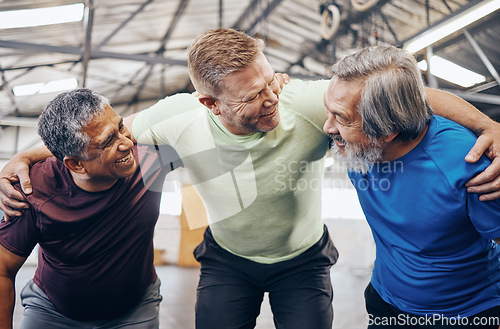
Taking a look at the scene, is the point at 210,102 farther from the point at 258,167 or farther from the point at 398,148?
the point at 398,148

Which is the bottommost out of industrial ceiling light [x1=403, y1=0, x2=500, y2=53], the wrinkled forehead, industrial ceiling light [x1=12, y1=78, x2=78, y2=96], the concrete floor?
the concrete floor

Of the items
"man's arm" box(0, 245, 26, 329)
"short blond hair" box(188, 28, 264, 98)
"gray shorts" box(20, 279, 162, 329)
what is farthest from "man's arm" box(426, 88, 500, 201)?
"man's arm" box(0, 245, 26, 329)

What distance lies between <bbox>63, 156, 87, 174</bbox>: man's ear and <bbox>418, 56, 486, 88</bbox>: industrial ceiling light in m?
6.50

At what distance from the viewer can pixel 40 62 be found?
7.02 m

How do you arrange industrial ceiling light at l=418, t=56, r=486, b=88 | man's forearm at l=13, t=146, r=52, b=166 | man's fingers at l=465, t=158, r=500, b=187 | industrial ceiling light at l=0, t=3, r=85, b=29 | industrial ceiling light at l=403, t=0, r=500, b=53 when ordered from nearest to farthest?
man's fingers at l=465, t=158, r=500, b=187, man's forearm at l=13, t=146, r=52, b=166, industrial ceiling light at l=403, t=0, r=500, b=53, industrial ceiling light at l=0, t=3, r=85, b=29, industrial ceiling light at l=418, t=56, r=486, b=88

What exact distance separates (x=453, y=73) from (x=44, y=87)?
7.11 meters

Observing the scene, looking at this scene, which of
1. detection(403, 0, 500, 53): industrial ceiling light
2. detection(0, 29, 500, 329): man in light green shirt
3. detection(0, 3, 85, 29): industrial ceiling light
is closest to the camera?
detection(0, 29, 500, 329): man in light green shirt

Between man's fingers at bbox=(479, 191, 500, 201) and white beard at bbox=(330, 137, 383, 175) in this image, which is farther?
white beard at bbox=(330, 137, 383, 175)

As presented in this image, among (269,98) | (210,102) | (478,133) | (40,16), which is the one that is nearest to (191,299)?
(40,16)

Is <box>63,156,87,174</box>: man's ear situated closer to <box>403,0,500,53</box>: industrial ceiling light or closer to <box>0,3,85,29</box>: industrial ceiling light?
<box>403,0,500,53</box>: industrial ceiling light

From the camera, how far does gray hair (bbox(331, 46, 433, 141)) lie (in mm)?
1224

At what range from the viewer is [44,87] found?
7758 millimetres

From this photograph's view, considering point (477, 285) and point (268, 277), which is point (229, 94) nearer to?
point (268, 277)

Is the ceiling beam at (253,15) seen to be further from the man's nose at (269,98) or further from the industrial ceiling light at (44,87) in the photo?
the man's nose at (269,98)
